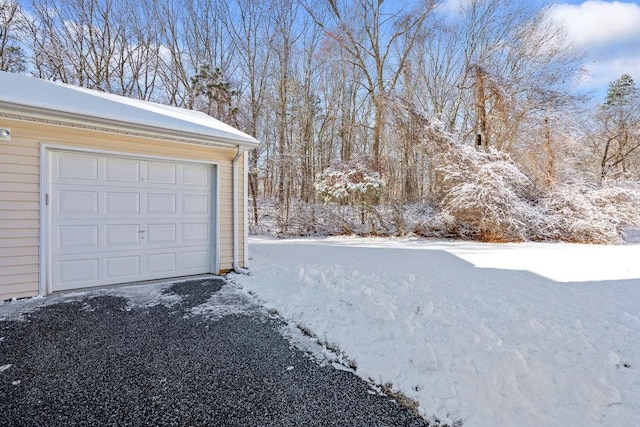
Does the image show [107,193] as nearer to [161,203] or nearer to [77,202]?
[77,202]

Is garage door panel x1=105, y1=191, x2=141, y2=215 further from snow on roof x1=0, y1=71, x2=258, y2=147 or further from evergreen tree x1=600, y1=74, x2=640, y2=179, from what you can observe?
evergreen tree x1=600, y1=74, x2=640, y2=179

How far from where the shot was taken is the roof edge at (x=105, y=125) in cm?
344

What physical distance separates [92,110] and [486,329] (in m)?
5.12

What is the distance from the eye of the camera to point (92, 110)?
3.80 metres

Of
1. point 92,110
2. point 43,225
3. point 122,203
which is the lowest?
point 43,225

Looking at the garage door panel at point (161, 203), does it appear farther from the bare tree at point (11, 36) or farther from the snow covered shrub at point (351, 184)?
the bare tree at point (11, 36)

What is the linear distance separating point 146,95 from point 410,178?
12.7m

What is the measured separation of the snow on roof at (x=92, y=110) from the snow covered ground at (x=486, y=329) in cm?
235

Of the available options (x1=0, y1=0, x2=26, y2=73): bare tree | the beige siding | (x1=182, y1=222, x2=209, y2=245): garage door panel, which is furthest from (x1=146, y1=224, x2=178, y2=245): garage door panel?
(x1=0, y1=0, x2=26, y2=73): bare tree

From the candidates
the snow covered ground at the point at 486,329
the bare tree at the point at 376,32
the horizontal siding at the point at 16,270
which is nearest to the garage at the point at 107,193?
the horizontal siding at the point at 16,270

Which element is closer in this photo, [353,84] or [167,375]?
[167,375]

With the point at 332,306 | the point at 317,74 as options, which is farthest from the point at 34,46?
the point at 332,306

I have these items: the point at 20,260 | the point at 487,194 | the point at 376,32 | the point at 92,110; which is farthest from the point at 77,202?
the point at 376,32

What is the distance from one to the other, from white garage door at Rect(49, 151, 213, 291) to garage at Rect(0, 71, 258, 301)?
1 centimetres
